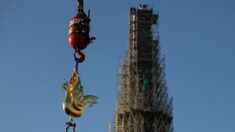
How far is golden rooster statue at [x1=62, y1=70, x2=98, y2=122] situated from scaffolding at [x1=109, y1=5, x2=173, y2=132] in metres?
30.4

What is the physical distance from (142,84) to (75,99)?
34030 millimetres

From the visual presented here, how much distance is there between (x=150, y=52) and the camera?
45.5 m

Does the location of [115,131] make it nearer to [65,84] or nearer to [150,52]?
[150,52]

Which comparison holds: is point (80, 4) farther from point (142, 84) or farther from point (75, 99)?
point (142, 84)

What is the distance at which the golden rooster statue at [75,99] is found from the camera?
948cm

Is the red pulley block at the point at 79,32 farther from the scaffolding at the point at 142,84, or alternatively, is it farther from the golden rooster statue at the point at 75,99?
the scaffolding at the point at 142,84

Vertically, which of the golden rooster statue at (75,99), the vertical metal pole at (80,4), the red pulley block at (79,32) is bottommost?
the golden rooster statue at (75,99)

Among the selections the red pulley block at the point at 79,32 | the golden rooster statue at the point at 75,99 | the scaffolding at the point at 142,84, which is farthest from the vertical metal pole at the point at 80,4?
the scaffolding at the point at 142,84

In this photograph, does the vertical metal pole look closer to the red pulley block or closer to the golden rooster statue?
the red pulley block

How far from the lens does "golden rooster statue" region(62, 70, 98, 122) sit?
9484 mm

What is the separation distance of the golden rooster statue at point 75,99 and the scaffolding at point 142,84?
30.4 metres

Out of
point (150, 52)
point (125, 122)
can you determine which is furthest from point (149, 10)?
point (125, 122)

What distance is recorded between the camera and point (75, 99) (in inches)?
380

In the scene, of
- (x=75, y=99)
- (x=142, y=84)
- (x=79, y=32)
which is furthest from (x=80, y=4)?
(x=142, y=84)
